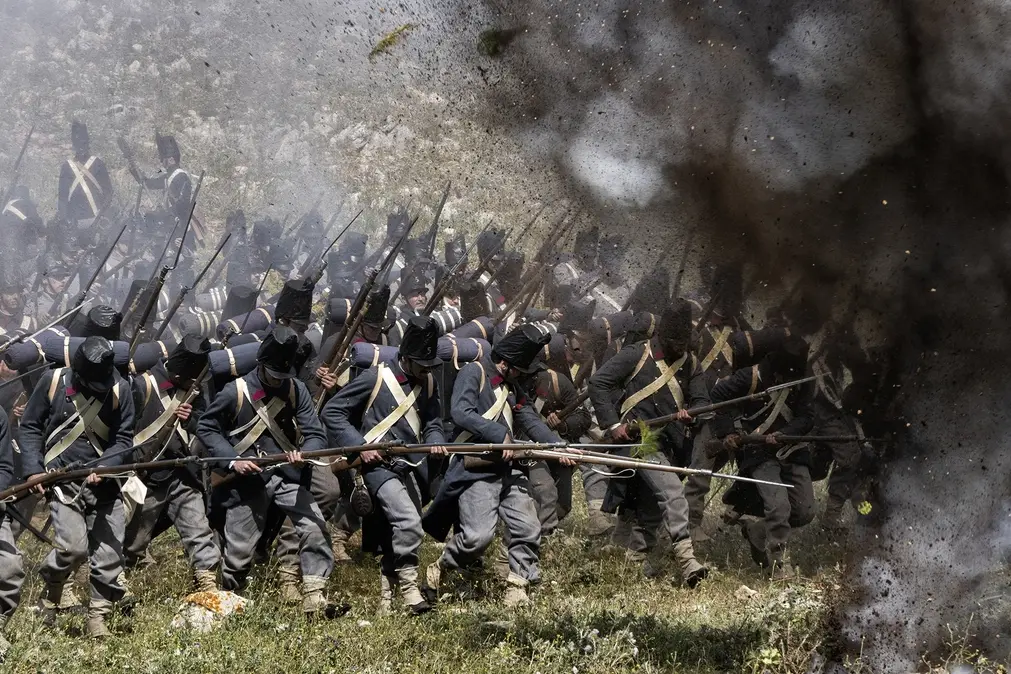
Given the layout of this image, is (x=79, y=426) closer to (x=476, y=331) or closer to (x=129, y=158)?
(x=476, y=331)

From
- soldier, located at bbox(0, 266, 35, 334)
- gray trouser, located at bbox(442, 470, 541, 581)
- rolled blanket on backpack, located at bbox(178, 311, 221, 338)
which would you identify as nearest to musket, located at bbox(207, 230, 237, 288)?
soldier, located at bbox(0, 266, 35, 334)

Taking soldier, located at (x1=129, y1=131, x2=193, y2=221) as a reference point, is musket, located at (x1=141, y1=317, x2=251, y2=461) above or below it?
above

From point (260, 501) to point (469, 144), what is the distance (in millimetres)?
9007

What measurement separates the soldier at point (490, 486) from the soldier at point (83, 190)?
1135 cm

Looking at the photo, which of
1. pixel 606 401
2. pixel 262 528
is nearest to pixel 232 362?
pixel 262 528

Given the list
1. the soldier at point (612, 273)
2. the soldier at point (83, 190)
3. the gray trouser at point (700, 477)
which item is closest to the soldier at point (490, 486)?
the gray trouser at point (700, 477)

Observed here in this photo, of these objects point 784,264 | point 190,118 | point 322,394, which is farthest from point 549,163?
point 190,118

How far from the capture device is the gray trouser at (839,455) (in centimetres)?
1031

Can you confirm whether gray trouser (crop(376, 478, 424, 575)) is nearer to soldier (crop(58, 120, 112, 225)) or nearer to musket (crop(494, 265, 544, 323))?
musket (crop(494, 265, 544, 323))

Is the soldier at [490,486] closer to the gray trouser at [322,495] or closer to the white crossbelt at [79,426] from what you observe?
the gray trouser at [322,495]

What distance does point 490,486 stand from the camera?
27.5ft

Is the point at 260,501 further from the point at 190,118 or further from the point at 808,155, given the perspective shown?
the point at 190,118

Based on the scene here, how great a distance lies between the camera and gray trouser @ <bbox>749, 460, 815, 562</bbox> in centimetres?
1000

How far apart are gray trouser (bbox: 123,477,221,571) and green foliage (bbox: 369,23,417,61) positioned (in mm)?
7517
